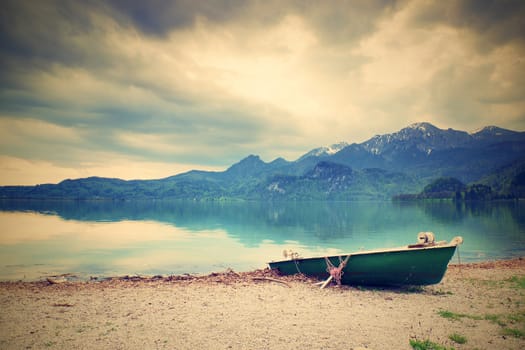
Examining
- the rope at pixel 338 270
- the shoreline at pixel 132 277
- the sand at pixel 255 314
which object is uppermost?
the rope at pixel 338 270

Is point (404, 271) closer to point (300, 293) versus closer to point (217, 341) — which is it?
point (300, 293)

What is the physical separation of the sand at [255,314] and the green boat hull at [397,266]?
59 centimetres

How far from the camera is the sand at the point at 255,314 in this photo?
32.5 ft

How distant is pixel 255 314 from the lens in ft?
41.8

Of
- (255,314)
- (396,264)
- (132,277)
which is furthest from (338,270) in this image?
(132,277)

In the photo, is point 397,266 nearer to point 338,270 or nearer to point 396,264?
point 396,264

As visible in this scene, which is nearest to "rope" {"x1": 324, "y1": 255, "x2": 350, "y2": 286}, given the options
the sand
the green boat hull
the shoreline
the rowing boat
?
the rowing boat

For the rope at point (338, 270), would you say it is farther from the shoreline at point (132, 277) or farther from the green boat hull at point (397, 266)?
the shoreline at point (132, 277)

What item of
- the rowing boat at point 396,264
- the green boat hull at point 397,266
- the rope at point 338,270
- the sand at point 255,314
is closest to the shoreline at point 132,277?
Result: the sand at point 255,314

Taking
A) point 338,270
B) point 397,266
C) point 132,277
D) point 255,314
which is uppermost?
point 397,266

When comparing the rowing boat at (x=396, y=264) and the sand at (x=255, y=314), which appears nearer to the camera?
the sand at (x=255, y=314)

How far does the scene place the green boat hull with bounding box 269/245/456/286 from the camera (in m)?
15.3

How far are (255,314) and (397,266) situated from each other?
754 centimetres

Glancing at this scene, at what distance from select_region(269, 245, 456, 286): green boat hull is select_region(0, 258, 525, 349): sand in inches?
23.4
